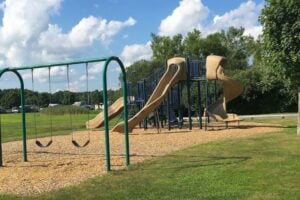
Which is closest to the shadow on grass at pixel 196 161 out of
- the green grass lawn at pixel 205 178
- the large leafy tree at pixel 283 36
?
the green grass lawn at pixel 205 178

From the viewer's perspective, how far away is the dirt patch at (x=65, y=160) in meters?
9.41

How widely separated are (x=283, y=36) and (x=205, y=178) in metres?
7.07

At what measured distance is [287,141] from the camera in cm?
1430

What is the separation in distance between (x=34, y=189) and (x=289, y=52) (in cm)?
873

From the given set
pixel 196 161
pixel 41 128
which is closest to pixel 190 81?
pixel 41 128

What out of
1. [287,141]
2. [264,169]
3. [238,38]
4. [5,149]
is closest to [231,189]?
[264,169]

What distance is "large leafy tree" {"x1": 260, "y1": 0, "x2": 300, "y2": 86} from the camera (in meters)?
14.3

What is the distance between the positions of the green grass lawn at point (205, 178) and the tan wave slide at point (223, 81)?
343 inches

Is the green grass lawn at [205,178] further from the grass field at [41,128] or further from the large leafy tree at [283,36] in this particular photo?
the grass field at [41,128]

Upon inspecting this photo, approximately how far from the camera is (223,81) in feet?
71.0

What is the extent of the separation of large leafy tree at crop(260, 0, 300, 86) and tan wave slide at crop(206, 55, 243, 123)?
590cm

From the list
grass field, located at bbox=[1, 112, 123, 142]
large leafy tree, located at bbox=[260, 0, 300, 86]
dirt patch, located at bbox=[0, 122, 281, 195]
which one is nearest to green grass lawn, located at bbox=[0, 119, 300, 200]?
dirt patch, located at bbox=[0, 122, 281, 195]

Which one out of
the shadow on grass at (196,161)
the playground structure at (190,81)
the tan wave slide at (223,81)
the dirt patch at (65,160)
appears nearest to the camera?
the dirt patch at (65,160)

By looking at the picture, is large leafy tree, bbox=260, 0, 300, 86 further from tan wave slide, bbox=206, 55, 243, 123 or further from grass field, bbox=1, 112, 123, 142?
tan wave slide, bbox=206, 55, 243, 123
